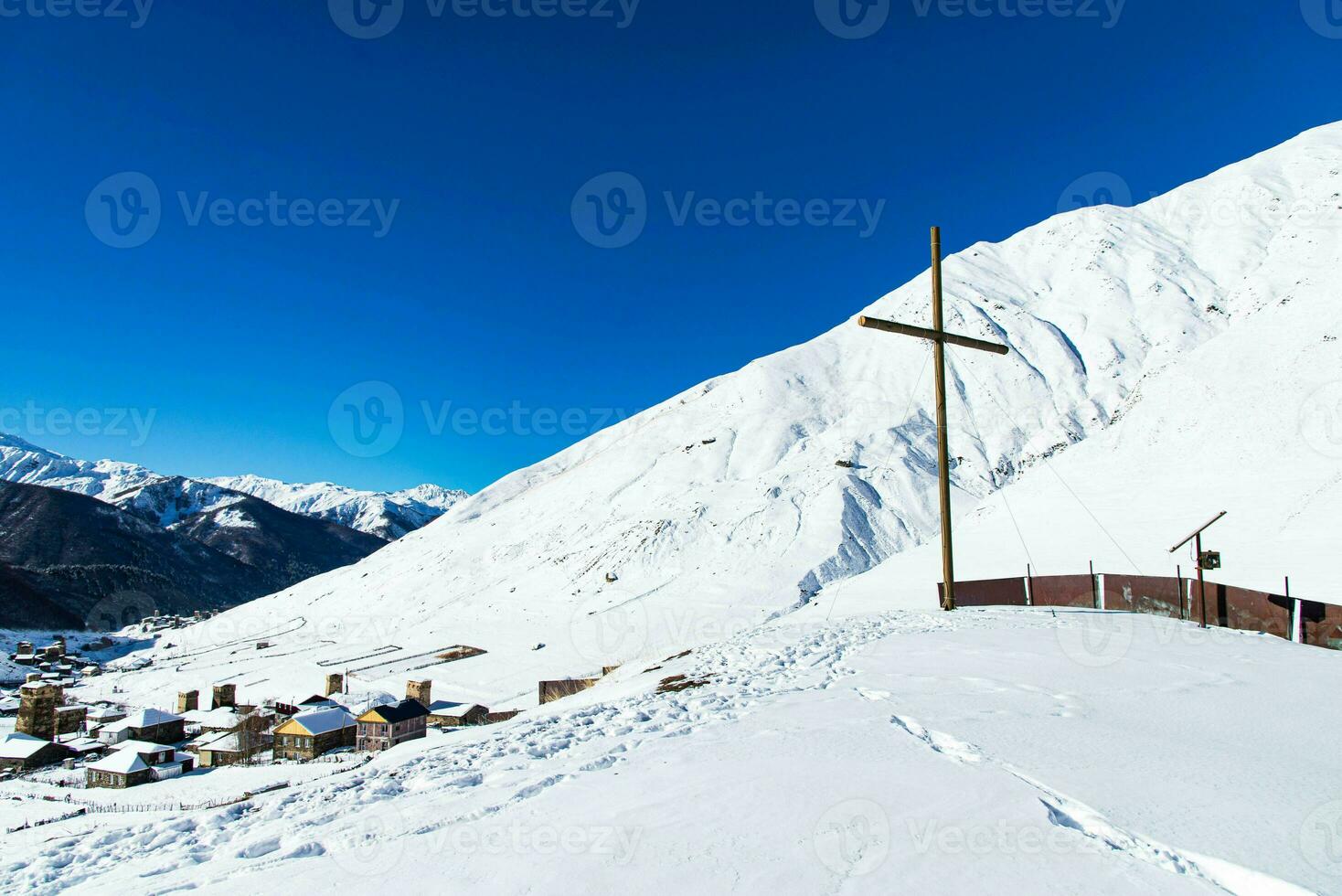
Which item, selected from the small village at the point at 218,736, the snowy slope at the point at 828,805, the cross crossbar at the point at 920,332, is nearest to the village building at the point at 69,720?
the small village at the point at 218,736

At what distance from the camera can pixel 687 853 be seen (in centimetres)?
368

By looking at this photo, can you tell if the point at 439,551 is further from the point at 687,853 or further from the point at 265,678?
the point at 687,853

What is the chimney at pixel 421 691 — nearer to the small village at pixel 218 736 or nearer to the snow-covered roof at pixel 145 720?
the small village at pixel 218 736

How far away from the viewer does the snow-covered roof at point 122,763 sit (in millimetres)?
27203

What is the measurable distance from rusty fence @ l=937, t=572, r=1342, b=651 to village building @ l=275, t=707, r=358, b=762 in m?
27.9

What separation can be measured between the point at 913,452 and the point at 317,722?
55385 mm

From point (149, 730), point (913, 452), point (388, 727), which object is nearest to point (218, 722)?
point (149, 730)

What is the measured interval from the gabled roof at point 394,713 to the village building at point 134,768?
319 inches

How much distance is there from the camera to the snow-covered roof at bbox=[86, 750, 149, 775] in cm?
2720

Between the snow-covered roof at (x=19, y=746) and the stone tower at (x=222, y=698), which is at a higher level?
the snow-covered roof at (x=19, y=746)

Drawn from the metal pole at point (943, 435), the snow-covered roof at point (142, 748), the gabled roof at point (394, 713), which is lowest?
the snow-covered roof at point (142, 748)

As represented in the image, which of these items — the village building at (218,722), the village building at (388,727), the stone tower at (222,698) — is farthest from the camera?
the stone tower at (222,698)

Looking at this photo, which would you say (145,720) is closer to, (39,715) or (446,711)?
(39,715)

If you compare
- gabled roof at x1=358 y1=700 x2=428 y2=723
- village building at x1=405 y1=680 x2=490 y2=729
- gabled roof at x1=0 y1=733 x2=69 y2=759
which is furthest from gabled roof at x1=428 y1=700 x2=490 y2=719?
gabled roof at x1=0 y1=733 x2=69 y2=759
